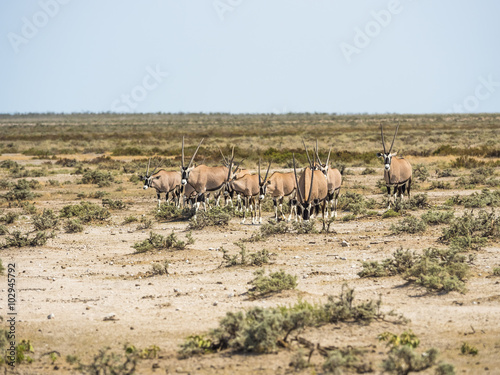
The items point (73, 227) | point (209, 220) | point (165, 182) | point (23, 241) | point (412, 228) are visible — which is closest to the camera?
point (23, 241)

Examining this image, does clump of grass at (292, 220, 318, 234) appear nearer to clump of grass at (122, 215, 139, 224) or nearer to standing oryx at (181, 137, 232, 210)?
standing oryx at (181, 137, 232, 210)

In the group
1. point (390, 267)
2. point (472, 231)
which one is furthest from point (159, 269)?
point (472, 231)

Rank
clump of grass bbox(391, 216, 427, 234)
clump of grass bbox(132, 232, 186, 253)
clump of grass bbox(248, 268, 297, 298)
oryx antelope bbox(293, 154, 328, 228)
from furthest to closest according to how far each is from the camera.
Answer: oryx antelope bbox(293, 154, 328, 228) < clump of grass bbox(391, 216, 427, 234) < clump of grass bbox(132, 232, 186, 253) < clump of grass bbox(248, 268, 297, 298)

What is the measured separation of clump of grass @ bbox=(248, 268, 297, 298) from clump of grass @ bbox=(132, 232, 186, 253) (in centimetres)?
465

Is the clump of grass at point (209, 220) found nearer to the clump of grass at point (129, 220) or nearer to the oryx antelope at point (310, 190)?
the oryx antelope at point (310, 190)

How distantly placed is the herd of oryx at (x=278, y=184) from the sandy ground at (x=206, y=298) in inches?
66.8

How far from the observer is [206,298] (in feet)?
34.5

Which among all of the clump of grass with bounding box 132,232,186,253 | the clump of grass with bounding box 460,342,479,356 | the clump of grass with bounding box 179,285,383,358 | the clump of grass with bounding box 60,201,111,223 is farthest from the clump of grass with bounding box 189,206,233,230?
the clump of grass with bounding box 460,342,479,356

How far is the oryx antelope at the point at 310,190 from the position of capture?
17.4 meters

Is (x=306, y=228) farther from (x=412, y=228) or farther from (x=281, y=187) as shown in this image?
(x=281, y=187)

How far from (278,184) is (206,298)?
9.27 m

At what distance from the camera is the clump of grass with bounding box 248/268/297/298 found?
10305 millimetres

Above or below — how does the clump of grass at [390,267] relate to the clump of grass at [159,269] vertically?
above

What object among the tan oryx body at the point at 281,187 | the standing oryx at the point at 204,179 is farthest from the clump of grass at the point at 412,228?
the standing oryx at the point at 204,179
